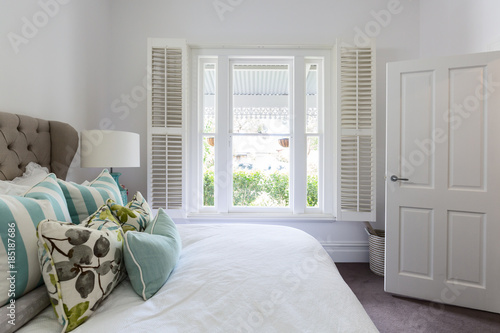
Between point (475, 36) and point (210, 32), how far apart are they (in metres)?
2.54

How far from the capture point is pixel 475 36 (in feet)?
7.15

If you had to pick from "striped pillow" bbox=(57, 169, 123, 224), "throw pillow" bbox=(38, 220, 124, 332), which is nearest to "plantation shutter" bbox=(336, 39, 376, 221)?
"striped pillow" bbox=(57, 169, 123, 224)

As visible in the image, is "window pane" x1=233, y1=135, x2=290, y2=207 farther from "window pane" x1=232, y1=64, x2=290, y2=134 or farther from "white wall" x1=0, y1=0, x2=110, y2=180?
"white wall" x1=0, y1=0, x2=110, y2=180

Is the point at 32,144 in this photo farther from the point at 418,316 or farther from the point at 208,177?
the point at 418,316

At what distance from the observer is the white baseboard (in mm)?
2822

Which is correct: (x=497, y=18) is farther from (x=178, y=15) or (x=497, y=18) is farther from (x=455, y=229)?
(x=178, y=15)

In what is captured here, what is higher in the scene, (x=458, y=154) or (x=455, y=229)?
(x=458, y=154)

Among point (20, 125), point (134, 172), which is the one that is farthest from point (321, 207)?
point (20, 125)

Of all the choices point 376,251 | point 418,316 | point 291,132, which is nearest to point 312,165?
point 291,132

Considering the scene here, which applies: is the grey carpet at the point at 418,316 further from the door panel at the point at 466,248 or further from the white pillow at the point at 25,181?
the white pillow at the point at 25,181

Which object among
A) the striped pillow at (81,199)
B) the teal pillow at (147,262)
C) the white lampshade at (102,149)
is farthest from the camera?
the white lampshade at (102,149)

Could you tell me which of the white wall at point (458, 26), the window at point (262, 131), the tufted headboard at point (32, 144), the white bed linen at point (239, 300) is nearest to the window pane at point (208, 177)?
the window at point (262, 131)

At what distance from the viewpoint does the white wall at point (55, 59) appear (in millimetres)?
1582

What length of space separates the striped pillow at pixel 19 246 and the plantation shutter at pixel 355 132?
248 centimetres
